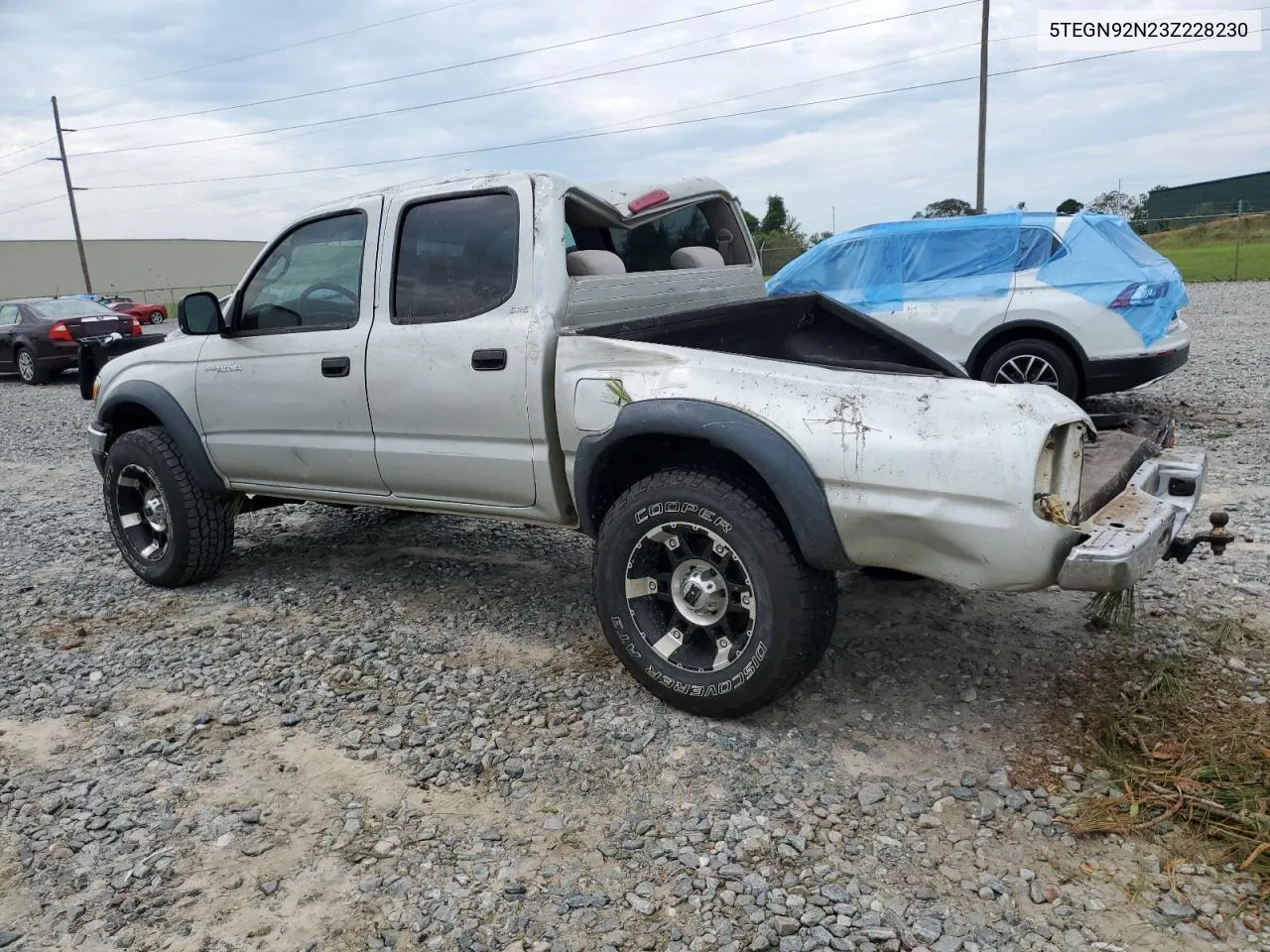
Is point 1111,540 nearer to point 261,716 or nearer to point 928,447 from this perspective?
point 928,447

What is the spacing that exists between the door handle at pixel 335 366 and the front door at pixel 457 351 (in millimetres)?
145

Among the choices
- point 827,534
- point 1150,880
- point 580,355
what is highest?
point 580,355

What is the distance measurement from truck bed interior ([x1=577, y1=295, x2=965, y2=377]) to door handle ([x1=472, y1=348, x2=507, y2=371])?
785 mm

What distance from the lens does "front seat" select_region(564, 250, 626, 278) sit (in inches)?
156

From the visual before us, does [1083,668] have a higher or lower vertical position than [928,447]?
lower

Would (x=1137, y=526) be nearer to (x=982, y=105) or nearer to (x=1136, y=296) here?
(x=1136, y=296)

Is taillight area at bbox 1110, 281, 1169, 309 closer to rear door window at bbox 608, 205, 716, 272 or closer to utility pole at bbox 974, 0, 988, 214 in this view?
rear door window at bbox 608, 205, 716, 272

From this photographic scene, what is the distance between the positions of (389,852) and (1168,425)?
326cm

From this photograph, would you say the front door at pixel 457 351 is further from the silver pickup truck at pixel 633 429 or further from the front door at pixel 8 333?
the front door at pixel 8 333

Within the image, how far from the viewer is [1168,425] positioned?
151 inches

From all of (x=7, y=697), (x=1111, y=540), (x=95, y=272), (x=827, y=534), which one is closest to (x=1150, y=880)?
(x=1111, y=540)

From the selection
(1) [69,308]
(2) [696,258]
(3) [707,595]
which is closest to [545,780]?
(3) [707,595]

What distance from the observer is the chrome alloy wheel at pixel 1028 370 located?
317 inches

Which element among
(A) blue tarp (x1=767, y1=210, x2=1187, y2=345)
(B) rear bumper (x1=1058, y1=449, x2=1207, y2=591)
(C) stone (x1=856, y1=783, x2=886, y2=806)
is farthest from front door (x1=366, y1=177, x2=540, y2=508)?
(A) blue tarp (x1=767, y1=210, x2=1187, y2=345)
